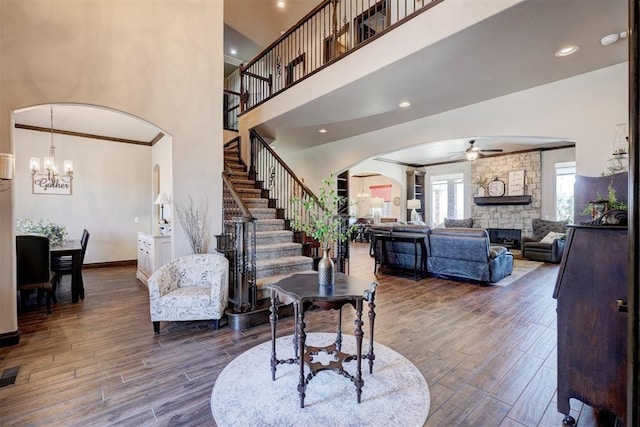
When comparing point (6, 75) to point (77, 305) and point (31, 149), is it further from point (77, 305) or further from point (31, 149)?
point (31, 149)

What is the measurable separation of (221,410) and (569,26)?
4.57 metres

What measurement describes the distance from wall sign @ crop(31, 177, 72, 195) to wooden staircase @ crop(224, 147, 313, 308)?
11.9 ft

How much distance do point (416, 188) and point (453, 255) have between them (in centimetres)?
699

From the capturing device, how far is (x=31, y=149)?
6.21 m

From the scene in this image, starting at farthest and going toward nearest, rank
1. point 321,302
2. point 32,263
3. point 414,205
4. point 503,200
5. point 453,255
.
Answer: point 414,205, point 503,200, point 453,255, point 32,263, point 321,302

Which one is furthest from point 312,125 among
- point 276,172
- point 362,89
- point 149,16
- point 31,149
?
point 31,149

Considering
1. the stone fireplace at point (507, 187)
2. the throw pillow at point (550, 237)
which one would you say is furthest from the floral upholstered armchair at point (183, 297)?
the stone fireplace at point (507, 187)

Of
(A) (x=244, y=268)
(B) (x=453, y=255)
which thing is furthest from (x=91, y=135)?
(B) (x=453, y=255)

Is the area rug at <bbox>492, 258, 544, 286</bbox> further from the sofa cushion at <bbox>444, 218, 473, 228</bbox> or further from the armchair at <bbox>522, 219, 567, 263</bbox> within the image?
the sofa cushion at <bbox>444, 218, 473, 228</bbox>

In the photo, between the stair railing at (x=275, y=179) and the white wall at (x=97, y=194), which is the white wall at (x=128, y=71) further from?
the white wall at (x=97, y=194)

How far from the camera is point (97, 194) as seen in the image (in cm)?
701

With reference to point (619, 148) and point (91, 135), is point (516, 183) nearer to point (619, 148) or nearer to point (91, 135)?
point (619, 148)

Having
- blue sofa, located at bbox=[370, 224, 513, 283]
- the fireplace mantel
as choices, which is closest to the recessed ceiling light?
blue sofa, located at bbox=[370, 224, 513, 283]

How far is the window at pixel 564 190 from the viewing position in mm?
8492
